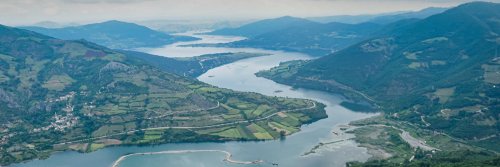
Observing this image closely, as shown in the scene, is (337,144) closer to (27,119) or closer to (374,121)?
(374,121)

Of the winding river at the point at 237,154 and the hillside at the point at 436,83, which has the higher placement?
the hillside at the point at 436,83

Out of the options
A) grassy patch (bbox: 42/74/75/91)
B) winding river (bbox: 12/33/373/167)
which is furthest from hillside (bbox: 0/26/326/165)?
winding river (bbox: 12/33/373/167)

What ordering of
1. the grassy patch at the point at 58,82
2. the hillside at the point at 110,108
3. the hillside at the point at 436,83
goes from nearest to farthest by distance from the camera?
the hillside at the point at 110,108 → the hillside at the point at 436,83 → the grassy patch at the point at 58,82

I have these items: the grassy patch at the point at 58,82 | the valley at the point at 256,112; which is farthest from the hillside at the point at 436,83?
the grassy patch at the point at 58,82

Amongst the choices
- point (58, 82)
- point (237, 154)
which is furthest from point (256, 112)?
point (58, 82)

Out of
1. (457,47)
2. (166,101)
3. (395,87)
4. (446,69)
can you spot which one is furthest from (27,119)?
(457,47)

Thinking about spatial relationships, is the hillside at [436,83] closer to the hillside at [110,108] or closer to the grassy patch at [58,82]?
the hillside at [110,108]

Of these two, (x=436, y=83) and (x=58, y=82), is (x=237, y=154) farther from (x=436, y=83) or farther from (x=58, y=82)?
(x=58, y=82)
